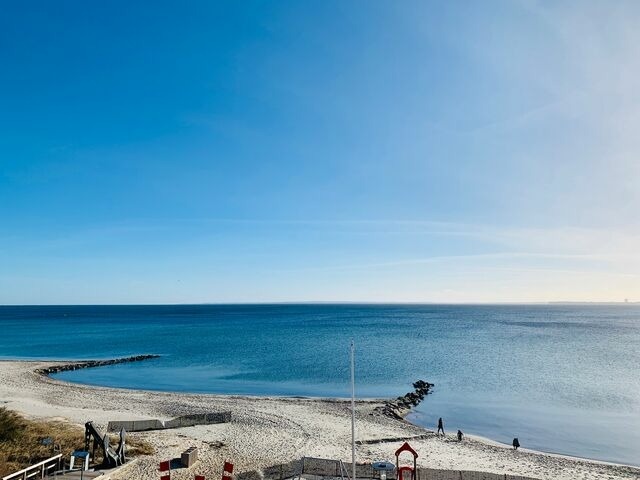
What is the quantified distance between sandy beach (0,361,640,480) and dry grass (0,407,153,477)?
1.26 m

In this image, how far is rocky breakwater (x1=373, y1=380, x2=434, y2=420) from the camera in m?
37.9

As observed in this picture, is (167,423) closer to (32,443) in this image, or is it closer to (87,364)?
(32,443)

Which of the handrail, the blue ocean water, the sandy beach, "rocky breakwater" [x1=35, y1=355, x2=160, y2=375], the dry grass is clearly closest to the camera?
the handrail

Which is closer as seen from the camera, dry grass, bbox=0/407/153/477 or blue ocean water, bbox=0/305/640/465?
dry grass, bbox=0/407/153/477

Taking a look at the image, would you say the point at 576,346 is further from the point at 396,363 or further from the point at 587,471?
the point at 587,471

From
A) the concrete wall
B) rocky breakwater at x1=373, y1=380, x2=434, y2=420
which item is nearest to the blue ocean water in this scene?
rocky breakwater at x1=373, y1=380, x2=434, y2=420

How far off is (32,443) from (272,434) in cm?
1228

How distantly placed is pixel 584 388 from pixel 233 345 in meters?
60.6

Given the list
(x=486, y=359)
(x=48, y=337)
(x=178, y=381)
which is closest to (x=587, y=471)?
(x=178, y=381)

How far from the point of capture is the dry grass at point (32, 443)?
61.9ft

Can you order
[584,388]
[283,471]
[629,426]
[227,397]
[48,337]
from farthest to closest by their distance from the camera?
1. [48,337]
2. [584,388]
3. [227,397]
4. [629,426]
5. [283,471]

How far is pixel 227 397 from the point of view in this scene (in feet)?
140

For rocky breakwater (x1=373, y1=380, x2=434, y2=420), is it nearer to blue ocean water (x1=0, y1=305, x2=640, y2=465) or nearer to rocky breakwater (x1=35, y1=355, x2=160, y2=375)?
blue ocean water (x1=0, y1=305, x2=640, y2=465)

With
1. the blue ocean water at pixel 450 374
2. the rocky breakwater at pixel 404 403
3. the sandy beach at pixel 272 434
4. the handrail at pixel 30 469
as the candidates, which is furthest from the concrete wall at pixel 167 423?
the blue ocean water at pixel 450 374
